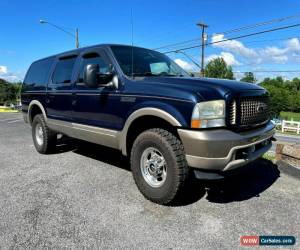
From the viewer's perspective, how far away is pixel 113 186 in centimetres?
442

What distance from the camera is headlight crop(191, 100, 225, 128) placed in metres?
3.25

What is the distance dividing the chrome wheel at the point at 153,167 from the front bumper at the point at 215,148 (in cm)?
50

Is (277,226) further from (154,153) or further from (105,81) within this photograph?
(105,81)

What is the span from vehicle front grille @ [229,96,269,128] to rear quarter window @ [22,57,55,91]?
4.21m

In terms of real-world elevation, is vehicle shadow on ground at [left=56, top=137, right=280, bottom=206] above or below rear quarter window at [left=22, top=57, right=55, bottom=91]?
below

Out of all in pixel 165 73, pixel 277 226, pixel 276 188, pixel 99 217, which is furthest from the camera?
pixel 165 73

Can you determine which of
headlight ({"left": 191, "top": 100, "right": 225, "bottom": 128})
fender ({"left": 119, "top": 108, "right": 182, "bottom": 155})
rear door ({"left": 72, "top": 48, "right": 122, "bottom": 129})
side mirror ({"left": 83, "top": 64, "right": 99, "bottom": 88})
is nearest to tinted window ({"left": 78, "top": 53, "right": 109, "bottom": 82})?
rear door ({"left": 72, "top": 48, "right": 122, "bottom": 129})

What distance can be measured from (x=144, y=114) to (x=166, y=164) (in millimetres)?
692

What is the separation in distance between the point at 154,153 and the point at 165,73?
1553 millimetres

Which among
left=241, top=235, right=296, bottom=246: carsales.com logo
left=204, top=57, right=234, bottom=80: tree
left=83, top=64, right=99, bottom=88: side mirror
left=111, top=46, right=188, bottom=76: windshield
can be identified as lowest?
left=241, top=235, right=296, bottom=246: carsales.com logo

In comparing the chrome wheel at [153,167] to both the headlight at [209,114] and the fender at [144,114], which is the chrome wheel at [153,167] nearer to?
the fender at [144,114]

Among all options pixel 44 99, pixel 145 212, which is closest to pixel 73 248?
pixel 145 212

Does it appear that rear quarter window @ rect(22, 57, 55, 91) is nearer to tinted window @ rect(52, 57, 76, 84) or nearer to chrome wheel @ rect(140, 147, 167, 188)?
tinted window @ rect(52, 57, 76, 84)

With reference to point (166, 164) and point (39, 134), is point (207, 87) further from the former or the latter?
point (39, 134)
